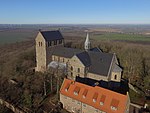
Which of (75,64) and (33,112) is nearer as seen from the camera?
(33,112)

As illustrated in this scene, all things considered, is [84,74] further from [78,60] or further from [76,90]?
[76,90]

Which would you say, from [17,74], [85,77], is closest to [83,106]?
[85,77]

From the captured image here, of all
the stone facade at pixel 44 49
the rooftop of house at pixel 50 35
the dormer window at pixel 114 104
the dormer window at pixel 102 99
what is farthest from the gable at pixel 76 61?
the dormer window at pixel 114 104

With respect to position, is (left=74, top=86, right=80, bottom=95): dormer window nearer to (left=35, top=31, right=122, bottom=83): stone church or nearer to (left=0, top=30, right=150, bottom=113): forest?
(left=0, top=30, right=150, bottom=113): forest

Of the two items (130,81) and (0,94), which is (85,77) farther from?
(0,94)

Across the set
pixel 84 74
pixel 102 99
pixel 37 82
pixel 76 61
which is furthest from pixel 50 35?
pixel 102 99

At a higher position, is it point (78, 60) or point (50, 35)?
point (50, 35)

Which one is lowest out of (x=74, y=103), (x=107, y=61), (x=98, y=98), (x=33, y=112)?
(x=33, y=112)

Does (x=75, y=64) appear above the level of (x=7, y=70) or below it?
above
